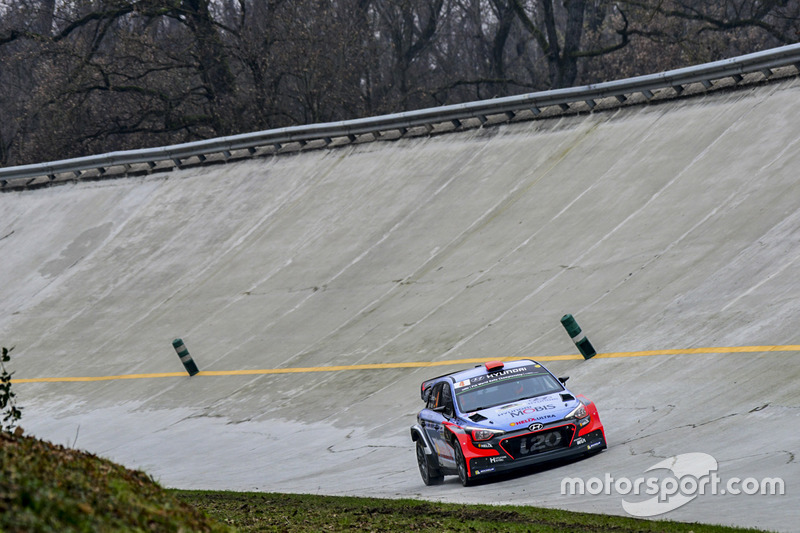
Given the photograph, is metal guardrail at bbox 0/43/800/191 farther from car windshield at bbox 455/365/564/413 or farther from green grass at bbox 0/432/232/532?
green grass at bbox 0/432/232/532

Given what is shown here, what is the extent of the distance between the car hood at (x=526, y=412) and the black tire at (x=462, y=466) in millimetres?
369

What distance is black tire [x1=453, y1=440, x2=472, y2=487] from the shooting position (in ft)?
41.2

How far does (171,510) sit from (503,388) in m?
7.40

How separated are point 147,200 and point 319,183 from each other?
671 centimetres

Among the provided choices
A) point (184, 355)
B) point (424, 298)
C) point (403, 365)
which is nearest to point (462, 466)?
point (403, 365)

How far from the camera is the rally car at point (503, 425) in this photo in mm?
12469

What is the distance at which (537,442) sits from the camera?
12.5 meters

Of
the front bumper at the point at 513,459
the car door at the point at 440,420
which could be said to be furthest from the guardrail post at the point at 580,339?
the front bumper at the point at 513,459

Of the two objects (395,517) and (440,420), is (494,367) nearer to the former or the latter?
(440,420)

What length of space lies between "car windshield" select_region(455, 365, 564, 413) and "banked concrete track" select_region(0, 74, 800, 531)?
3.25ft

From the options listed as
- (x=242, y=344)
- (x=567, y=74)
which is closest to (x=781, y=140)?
(x=242, y=344)

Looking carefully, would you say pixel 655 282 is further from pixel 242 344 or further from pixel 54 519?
pixel 54 519

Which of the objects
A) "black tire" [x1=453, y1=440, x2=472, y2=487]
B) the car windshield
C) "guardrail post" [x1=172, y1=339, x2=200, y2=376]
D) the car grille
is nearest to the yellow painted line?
"guardrail post" [x1=172, y1=339, x2=200, y2=376]

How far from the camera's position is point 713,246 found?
20.2 metres
